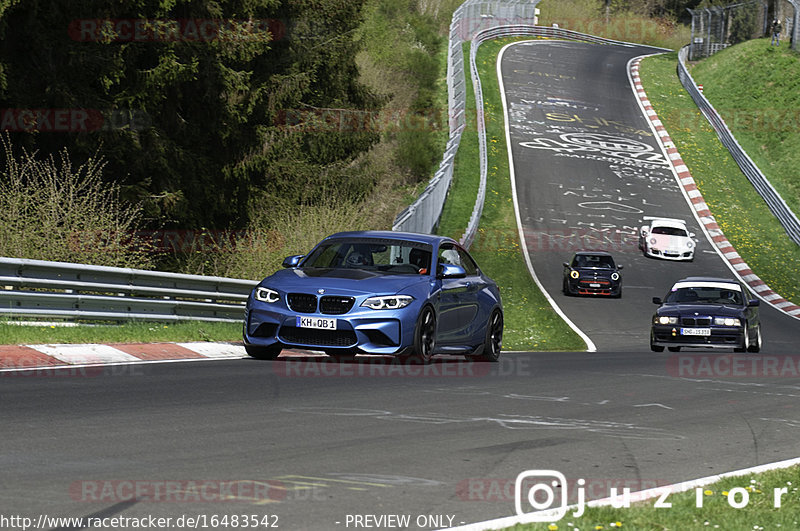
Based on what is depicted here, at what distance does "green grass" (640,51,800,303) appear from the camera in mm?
41469

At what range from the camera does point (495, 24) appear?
270 ft

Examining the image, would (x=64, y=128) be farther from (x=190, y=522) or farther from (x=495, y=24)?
(x=495, y=24)

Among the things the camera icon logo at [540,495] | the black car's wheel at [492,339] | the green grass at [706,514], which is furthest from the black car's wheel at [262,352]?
the green grass at [706,514]

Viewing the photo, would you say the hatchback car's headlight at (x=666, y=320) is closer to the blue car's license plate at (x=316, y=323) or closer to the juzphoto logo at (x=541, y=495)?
the blue car's license plate at (x=316, y=323)

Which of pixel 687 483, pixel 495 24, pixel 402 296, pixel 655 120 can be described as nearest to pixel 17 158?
pixel 402 296

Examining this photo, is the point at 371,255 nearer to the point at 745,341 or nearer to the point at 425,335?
the point at 425,335

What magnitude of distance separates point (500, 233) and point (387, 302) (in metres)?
30.0

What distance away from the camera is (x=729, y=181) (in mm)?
52844

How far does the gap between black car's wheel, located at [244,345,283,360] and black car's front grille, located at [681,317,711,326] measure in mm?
9485

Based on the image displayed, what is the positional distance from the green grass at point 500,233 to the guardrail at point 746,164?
421 inches

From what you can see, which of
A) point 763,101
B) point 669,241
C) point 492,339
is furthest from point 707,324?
point 763,101

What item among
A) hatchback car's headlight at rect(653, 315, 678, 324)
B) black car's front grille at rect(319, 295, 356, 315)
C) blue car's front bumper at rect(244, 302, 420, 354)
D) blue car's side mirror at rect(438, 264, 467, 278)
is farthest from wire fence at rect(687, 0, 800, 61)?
black car's front grille at rect(319, 295, 356, 315)

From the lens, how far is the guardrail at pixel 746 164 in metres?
46.2

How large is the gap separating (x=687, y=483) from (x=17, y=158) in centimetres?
2241
